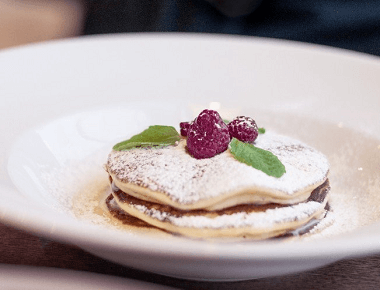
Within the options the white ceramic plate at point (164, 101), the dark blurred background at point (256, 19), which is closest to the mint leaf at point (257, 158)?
the white ceramic plate at point (164, 101)

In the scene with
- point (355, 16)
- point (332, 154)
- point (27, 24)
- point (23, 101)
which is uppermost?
point (355, 16)

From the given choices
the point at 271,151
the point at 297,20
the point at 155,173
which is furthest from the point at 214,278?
the point at 297,20

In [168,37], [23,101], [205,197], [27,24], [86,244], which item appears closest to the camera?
[86,244]

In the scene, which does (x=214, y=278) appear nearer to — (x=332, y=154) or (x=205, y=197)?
(x=205, y=197)

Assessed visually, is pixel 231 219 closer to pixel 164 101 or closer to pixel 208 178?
pixel 208 178

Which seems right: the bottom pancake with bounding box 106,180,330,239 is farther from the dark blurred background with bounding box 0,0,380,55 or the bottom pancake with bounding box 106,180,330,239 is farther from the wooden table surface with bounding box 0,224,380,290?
the dark blurred background with bounding box 0,0,380,55

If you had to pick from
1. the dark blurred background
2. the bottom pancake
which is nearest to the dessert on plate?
the bottom pancake
